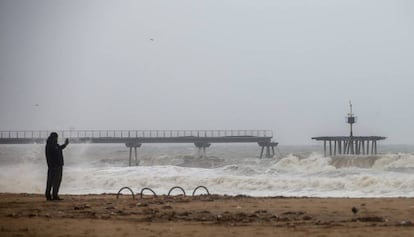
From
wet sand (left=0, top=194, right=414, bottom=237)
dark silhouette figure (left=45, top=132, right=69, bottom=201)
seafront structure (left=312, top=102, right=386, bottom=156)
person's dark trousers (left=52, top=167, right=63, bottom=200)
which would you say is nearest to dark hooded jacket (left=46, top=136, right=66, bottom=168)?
dark silhouette figure (left=45, top=132, right=69, bottom=201)

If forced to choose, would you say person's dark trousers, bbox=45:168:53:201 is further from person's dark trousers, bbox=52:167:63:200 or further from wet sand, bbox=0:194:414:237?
wet sand, bbox=0:194:414:237

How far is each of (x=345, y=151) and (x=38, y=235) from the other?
44650 millimetres

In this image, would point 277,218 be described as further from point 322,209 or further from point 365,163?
point 365,163

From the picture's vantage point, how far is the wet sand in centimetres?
950

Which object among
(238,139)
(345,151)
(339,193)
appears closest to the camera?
(339,193)

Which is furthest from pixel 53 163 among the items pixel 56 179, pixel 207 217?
pixel 207 217

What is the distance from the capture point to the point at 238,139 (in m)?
68.2

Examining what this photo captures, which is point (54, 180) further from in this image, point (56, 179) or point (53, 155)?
point (53, 155)

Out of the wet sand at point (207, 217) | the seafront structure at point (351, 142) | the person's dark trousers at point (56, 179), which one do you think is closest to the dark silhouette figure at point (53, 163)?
the person's dark trousers at point (56, 179)

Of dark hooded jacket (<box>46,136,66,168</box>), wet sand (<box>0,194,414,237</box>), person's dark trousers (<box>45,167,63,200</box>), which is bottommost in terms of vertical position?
wet sand (<box>0,194,414,237</box>)

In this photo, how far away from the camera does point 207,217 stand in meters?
11.4

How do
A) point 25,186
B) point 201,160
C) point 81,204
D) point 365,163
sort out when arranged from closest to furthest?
point 81,204 < point 25,186 < point 365,163 < point 201,160

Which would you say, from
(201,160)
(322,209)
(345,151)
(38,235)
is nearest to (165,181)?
(322,209)

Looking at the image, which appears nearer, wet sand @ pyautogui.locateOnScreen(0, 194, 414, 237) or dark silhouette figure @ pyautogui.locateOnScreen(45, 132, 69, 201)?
wet sand @ pyautogui.locateOnScreen(0, 194, 414, 237)
